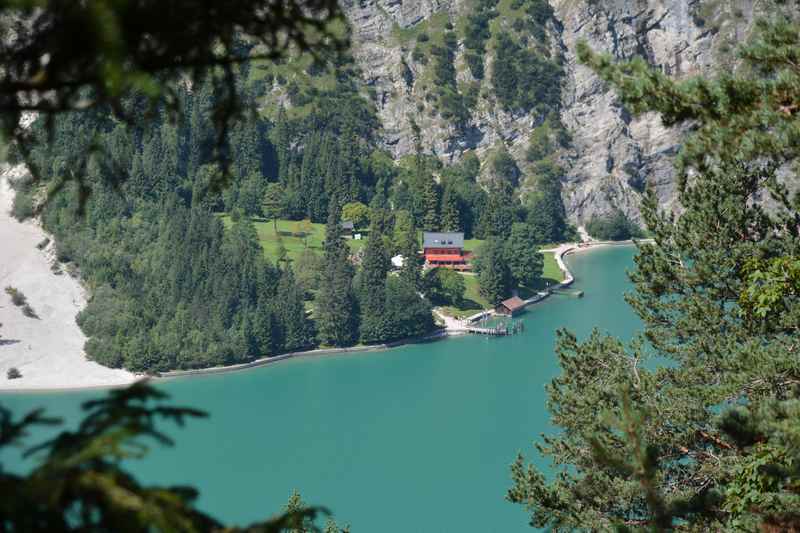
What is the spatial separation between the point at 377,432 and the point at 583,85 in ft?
184

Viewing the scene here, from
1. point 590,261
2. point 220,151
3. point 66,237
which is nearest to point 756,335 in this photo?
point 220,151

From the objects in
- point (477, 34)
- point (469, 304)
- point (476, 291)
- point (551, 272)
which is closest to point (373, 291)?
point (469, 304)

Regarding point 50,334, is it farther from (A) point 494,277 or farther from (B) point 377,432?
(A) point 494,277

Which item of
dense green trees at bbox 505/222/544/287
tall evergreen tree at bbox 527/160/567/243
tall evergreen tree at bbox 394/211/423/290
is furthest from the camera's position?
tall evergreen tree at bbox 527/160/567/243

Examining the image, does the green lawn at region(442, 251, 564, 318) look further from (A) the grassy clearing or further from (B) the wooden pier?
(B) the wooden pier

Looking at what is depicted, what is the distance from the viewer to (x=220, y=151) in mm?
3006

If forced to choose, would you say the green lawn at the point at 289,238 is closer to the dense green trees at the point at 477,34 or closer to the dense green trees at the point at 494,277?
the dense green trees at the point at 494,277

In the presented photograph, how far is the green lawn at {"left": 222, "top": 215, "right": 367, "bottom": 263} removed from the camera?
55403 millimetres

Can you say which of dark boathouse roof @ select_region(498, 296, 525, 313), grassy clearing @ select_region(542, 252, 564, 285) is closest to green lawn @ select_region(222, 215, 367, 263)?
dark boathouse roof @ select_region(498, 296, 525, 313)

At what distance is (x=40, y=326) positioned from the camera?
1794 inches

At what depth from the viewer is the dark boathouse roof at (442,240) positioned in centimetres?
5669

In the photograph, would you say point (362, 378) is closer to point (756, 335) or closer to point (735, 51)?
point (756, 335)

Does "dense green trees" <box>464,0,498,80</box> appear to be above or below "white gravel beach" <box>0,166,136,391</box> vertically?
above

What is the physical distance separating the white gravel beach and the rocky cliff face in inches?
1259
